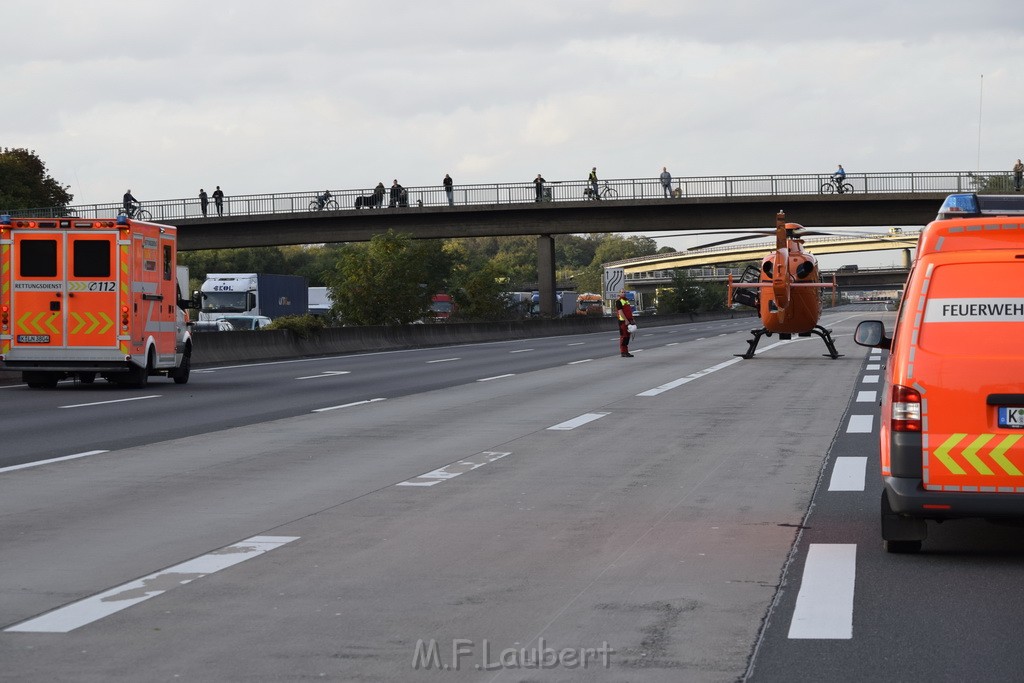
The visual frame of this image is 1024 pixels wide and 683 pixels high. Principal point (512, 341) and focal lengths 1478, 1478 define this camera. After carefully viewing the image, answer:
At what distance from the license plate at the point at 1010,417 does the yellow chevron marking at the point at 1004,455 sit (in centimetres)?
6

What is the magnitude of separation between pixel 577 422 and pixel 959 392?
386 inches

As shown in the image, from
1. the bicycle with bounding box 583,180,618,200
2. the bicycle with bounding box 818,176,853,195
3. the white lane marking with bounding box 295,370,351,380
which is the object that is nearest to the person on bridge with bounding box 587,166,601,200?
the bicycle with bounding box 583,180,618,200

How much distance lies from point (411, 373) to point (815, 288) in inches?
441

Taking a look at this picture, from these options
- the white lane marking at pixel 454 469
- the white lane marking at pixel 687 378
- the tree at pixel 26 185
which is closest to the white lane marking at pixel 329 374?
the white lane marking at pixel 687 378

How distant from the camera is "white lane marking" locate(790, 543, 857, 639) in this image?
629 centimetres

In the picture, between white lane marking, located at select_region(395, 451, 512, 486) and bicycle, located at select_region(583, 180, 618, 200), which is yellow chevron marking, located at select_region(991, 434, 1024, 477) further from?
bicycle, located at select_region(583, 180, 618, 200)

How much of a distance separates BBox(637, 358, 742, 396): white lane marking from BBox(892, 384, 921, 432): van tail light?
47.9ft

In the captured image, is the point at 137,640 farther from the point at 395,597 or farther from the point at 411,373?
the point at 411,373

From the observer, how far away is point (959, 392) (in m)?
7.67

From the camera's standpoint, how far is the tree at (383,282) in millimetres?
83000

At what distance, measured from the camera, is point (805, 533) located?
8930mm

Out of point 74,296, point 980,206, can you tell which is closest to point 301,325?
point 74,296

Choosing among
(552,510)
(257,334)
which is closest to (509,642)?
(552,510)

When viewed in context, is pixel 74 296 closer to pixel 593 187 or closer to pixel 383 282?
pixel 593 187
